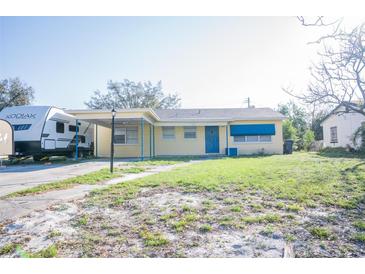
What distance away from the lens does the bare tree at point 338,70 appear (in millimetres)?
4980

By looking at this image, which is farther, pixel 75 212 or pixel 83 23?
pixel 83 23

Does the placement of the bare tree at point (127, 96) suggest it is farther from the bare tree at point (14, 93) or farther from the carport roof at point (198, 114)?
the carport roof at point (198, 114)

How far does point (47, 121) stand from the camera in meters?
13.1

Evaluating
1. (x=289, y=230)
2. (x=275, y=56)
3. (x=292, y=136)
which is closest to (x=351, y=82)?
(x=275, y=56)

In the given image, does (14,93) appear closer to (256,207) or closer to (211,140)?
(211,140)

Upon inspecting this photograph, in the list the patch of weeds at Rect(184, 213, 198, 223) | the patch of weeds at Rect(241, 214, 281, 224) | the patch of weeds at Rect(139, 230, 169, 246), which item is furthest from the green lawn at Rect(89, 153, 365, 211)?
the patch of weeds at Rect(139, 230, 169, 246)

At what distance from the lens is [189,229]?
321 cm

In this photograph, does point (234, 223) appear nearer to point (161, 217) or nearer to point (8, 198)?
point (161, 217)

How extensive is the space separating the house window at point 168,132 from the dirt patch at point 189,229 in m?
13.4

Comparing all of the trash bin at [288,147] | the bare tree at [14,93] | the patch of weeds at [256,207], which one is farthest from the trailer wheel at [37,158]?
the bare tree at [14,93]

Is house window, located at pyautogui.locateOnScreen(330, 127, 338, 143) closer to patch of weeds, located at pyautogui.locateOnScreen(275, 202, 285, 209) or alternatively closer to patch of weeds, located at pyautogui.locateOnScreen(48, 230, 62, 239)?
patch of weeds, located at pyautogui.locateOnScreen(275, 202, 285, 209)

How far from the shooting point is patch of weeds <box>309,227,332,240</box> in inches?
115

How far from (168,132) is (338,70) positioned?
13.0m

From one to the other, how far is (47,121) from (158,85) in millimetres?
28841
